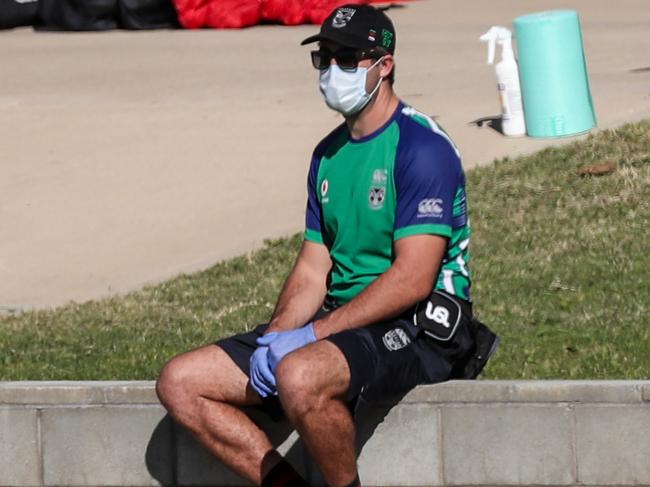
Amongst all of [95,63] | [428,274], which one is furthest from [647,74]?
[428,274]

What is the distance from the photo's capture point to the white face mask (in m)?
5.36

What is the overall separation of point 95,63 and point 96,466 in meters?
9.50

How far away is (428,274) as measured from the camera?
202 inches

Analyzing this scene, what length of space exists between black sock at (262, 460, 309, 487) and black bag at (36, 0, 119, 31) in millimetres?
11982

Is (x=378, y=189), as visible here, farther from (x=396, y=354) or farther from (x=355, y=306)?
(x=396, y=354)

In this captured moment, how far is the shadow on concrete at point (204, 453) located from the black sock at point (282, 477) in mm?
335

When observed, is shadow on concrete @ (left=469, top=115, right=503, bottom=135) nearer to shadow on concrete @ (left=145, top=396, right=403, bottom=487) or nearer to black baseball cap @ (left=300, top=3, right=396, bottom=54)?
black baseball cap @ (left=300, top=3, right=396, bottom=54)

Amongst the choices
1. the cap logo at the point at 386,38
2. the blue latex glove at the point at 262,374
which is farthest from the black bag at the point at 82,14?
the blue latex glove at the point at 262,374

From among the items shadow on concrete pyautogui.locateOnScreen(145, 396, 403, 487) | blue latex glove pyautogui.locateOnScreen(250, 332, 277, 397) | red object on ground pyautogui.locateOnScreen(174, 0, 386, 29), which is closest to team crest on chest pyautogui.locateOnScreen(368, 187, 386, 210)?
blue latex glove pyautogui.locateOnScreen(250, 332, 277, 397)

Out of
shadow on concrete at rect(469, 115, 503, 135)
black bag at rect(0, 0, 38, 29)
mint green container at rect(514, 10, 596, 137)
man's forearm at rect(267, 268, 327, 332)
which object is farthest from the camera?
black bag at rect(0, 0, 38, 29)

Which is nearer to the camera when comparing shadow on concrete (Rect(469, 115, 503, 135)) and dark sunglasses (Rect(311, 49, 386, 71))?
dark sunglasses (Rect(311, 49, 386, 71))

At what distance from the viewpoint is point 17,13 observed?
56.0 feet

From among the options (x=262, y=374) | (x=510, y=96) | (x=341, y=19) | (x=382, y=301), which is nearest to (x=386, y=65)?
(x=341, y=19)

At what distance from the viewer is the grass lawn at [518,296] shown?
638 cm
